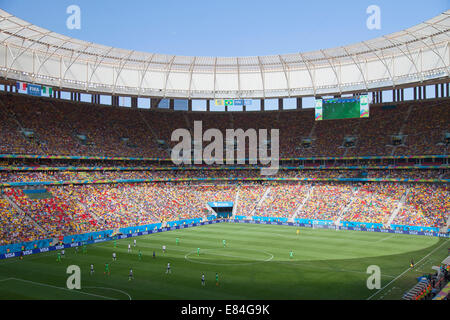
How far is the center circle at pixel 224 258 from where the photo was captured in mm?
35500

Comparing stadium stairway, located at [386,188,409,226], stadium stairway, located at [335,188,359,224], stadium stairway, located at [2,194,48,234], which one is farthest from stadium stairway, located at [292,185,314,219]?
stadium stairway, located at [2,194,48,234]

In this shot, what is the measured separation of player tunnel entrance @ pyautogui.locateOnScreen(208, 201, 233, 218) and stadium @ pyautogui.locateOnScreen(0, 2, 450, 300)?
12.0 inches

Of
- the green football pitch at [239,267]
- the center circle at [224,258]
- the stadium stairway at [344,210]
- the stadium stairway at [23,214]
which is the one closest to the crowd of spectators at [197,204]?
the stadium stairway at [344,210]

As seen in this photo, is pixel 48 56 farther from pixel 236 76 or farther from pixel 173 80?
pixel 236 76

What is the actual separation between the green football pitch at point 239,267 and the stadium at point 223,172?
0.22 meters

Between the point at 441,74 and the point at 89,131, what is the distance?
52.6 m

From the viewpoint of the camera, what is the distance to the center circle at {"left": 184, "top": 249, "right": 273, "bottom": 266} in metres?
35.5

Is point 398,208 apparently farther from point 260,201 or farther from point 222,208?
point 222,208

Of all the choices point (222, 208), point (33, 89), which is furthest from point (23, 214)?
point (222, 208)

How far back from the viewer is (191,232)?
52.7m

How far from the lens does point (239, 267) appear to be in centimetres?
3366

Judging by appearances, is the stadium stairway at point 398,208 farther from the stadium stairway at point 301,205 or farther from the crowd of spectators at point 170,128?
the stadium stairway at point 301,205

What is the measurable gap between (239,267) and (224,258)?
370 centimetres
